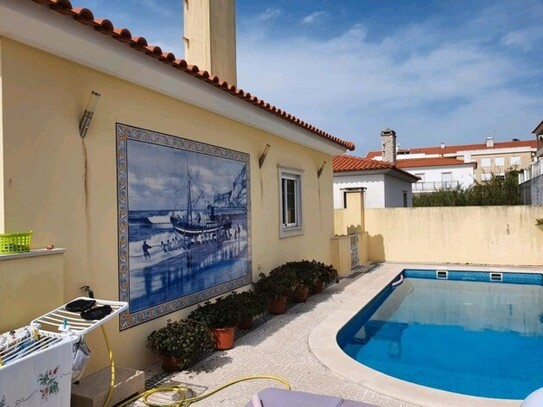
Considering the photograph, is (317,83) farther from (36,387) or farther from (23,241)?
(36,387)

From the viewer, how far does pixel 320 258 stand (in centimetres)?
1483

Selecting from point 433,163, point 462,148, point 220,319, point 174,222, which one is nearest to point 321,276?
point 220,319

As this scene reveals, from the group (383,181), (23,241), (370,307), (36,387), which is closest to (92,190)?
(23,241)

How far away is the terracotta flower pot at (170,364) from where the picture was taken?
6.44 meters

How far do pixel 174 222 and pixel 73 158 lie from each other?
2206 millimetres

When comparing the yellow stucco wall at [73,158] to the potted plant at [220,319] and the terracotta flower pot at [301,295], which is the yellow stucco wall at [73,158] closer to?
the potted plant at [220,319]

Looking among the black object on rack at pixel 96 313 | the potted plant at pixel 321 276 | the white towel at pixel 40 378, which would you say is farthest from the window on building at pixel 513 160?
the white towel at pixel 40 378

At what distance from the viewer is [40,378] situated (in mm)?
3559

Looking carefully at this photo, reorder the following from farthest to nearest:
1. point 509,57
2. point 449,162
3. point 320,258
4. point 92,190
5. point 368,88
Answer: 1. point 449,162
2. point 368,88
3. point 509,57
4. point 320,258
5. point 92,190

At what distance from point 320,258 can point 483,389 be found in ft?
27.1

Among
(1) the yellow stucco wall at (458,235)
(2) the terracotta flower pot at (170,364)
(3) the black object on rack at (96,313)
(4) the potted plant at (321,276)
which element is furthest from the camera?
(1) the yellow stucco wall at (458,235)

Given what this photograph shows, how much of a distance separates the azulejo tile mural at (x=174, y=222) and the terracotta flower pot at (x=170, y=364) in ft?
2.34

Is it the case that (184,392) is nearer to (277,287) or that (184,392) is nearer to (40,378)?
(40,378)

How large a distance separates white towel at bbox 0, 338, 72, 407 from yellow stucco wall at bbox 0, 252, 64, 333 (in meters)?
0.94
